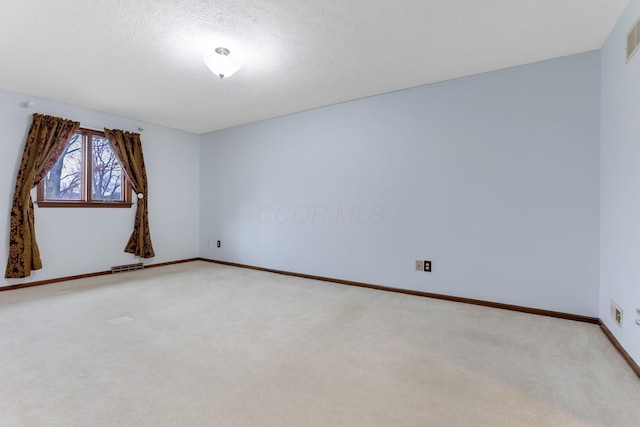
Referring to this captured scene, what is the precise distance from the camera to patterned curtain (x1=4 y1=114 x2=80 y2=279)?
3.62 meters

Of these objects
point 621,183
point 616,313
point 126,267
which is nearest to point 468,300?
point 616,313

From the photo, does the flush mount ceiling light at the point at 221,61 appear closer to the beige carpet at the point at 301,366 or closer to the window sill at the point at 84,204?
the beige carpet at the point at 301,366

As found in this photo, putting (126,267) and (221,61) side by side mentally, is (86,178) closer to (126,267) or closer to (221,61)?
(126,267)

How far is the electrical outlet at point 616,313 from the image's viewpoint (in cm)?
213

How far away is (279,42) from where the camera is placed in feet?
8.39

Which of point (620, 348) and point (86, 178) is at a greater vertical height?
point (86, 178)

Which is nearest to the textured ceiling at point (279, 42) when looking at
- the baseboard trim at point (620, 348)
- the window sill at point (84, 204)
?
the window sill at point (84, 204)

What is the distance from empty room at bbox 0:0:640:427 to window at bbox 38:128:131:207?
3cm

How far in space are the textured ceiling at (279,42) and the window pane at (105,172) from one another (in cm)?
90

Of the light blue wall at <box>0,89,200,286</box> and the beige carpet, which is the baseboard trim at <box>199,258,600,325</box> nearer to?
the beige carpet

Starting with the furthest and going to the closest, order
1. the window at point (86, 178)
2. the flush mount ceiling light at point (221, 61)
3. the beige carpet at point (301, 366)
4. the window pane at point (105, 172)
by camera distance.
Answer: the window pane at point (105, 172)
the window at point (86, 178)
the flush mount ceiling light at point (221, 61)
the beige carpet at point (301, 366)

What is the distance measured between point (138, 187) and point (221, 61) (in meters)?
3.04

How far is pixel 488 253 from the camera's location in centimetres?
309

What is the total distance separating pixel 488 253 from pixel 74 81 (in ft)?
15.8
